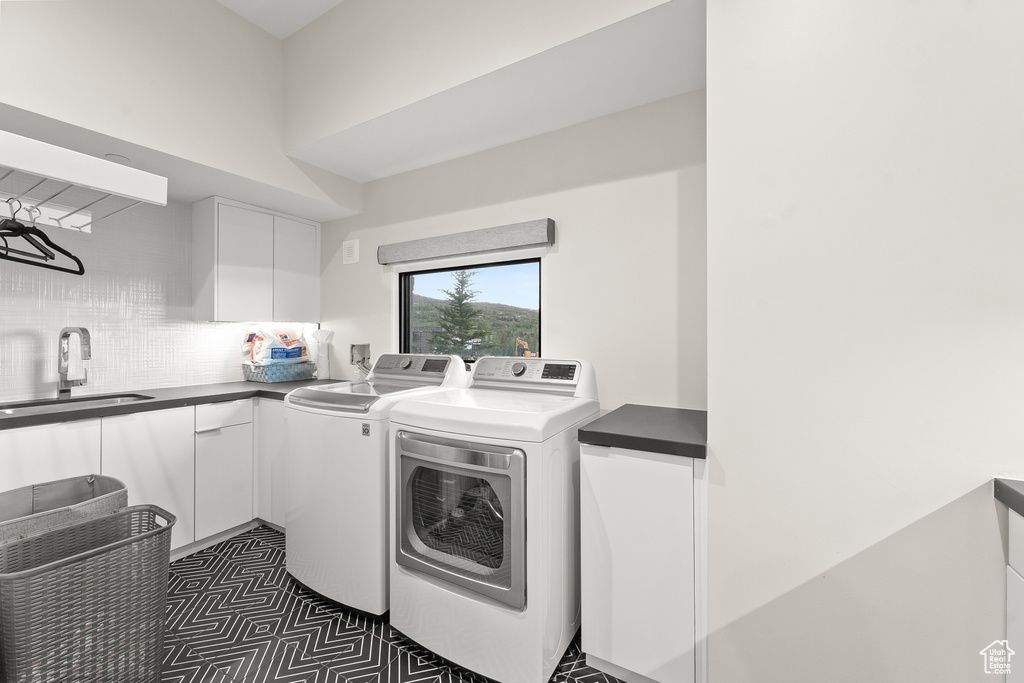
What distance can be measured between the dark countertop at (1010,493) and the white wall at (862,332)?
0.03 m

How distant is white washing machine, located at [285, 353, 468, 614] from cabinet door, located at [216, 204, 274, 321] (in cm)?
108

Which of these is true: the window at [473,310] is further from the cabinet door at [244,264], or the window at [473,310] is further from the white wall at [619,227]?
the cabinet door at [244,264]

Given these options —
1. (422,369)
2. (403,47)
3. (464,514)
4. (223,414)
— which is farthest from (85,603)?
(403,47)

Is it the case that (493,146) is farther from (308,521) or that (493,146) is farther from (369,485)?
(308,521)

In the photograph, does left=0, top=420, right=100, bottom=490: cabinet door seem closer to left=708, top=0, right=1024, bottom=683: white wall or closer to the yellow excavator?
the yellow excavator

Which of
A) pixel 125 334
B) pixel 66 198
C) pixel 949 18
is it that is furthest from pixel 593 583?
pixel 66 198

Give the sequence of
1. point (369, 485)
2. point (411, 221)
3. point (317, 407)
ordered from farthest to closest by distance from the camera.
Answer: point (411, 221) → point (317, 407) → point (369, 485)

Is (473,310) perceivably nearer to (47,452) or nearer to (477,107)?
(477,107)

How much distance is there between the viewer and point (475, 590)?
156 cm

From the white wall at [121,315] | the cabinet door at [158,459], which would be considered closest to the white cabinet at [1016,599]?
the cabinet door at [158,459]

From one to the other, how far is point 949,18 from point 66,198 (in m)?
3.68

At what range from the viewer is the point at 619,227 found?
83.0 inches

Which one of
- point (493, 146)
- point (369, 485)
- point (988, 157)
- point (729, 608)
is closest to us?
point (988, 157)

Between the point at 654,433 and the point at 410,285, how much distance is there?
2.05 meters
